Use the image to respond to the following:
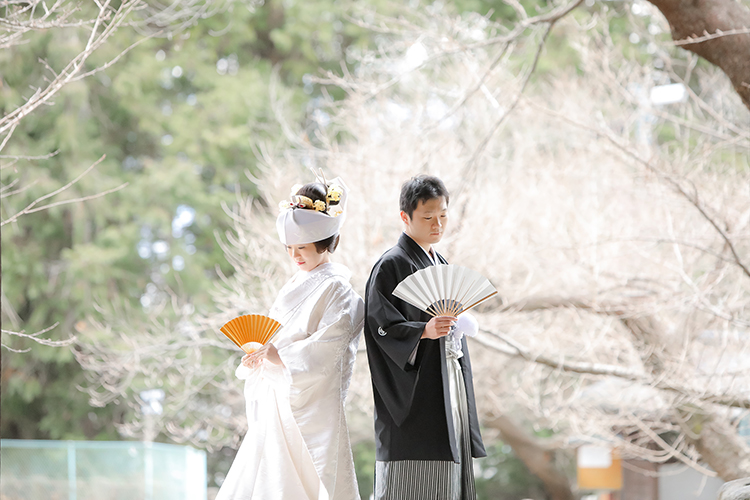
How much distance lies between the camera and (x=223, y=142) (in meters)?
10.1

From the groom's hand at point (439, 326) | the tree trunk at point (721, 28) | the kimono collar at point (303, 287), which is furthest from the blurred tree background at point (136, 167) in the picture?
the groom's hand at point (439, 326)

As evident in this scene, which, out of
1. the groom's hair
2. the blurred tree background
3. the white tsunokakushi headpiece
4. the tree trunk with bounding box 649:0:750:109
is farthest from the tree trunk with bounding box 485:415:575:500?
the groom's hair

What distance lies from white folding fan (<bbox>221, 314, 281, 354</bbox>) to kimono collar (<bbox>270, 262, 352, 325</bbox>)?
0.14 metres

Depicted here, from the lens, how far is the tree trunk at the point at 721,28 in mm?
3197

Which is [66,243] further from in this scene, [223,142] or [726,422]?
[726,422]

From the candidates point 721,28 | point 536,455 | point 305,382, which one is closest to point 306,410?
point 305,382

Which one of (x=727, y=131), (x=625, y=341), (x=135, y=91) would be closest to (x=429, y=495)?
(x=625, y=341)

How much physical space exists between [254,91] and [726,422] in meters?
7.30

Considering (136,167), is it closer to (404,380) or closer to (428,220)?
(428,220)

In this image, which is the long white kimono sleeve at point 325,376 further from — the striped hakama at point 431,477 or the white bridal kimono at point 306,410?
the striped hakama at point 431,477

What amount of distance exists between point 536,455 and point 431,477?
284 inches

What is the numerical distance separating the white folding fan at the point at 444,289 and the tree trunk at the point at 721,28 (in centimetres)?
173

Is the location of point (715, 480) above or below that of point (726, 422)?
below

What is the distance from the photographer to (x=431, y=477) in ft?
8.10
